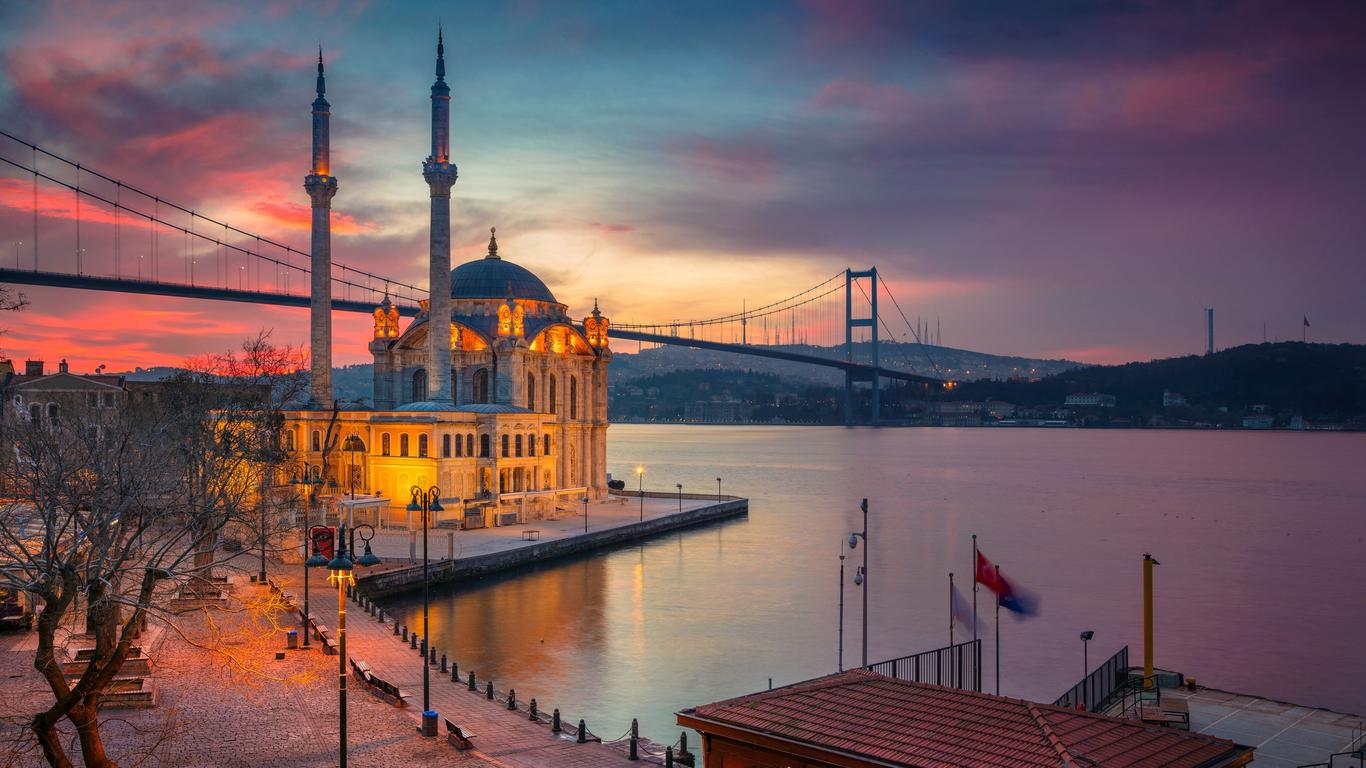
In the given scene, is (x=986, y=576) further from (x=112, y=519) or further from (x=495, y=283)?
(x=495, y=283)

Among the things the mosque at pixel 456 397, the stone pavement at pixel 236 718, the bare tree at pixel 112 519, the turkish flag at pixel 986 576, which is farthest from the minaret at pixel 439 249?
the turkish flag at pixel 986 576

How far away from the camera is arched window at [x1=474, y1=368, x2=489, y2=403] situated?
164 feet

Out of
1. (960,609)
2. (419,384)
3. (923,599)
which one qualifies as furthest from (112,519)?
(419,384)

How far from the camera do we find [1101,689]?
60.0 ft

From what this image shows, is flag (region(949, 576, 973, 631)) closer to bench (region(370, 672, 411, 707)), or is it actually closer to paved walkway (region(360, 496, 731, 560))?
bench (region(370, 672, 411, 707))

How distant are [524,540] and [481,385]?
12.6 m

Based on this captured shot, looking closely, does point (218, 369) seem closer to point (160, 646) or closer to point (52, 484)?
point (160, 646)

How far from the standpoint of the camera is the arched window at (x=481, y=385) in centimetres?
5009

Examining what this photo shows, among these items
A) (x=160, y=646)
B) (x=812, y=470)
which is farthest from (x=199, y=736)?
(x=812, y=470)

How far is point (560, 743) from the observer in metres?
15.7

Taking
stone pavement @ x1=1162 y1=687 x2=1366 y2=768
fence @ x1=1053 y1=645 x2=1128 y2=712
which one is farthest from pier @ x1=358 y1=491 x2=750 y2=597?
stone pavement @ x1=1162 y1=687 x2=1366 y2=768

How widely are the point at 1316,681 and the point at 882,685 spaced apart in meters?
19.9

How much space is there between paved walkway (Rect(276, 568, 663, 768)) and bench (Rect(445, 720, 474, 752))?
9cm

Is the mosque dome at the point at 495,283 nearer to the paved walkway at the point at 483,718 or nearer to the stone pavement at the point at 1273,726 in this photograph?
the paved walkway at the point at 483,718
